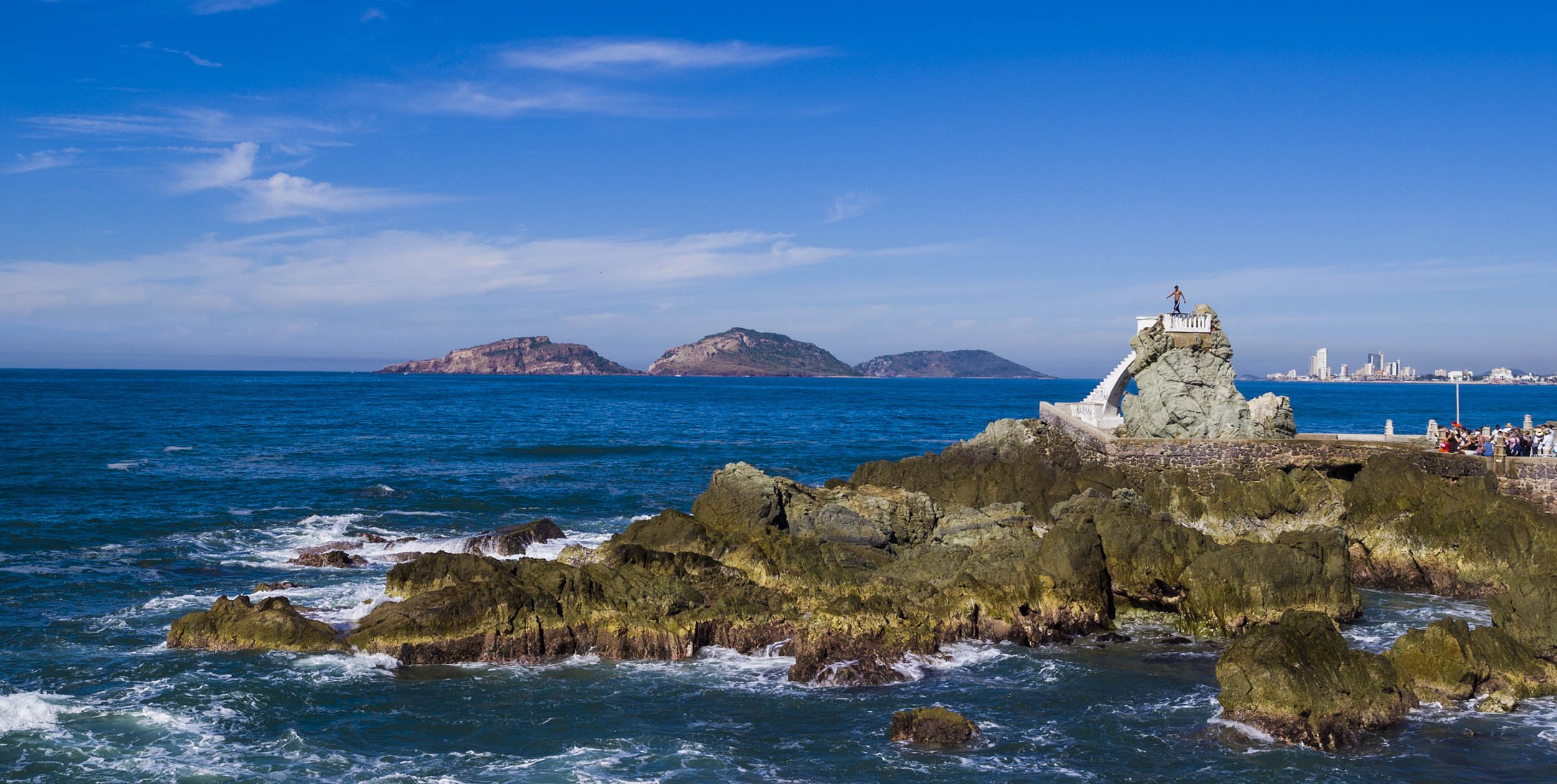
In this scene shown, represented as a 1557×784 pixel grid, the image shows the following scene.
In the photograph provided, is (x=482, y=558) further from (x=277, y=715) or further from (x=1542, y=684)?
(x=1542, y=684)

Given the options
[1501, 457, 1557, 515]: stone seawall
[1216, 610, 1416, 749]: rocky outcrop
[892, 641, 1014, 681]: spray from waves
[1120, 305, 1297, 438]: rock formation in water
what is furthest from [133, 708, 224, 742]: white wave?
[1501, 457, 1557, 515]: stone seawall

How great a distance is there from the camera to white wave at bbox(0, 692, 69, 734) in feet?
45.9

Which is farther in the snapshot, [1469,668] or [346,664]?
[346,664]

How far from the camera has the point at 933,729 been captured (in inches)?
532

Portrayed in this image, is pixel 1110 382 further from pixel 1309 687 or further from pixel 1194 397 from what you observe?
pixel 1309 687

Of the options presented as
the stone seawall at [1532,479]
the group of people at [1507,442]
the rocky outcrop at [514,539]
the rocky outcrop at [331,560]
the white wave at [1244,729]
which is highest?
the group of people at [1507,442]

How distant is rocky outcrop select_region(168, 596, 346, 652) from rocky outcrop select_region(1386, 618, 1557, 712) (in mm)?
15979

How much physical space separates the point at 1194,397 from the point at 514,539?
67.1 feet

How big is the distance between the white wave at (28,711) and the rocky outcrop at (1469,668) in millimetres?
18391

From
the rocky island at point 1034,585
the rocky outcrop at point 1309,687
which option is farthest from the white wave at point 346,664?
the rocky outcrop at point 1309,687

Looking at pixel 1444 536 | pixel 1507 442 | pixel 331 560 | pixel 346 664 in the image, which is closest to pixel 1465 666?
pixel 1444 536

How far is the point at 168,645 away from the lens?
17.3m

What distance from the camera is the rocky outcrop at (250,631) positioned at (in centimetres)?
1712

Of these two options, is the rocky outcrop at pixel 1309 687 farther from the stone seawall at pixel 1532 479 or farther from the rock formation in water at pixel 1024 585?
the stone seawall at pixel 1532 479
